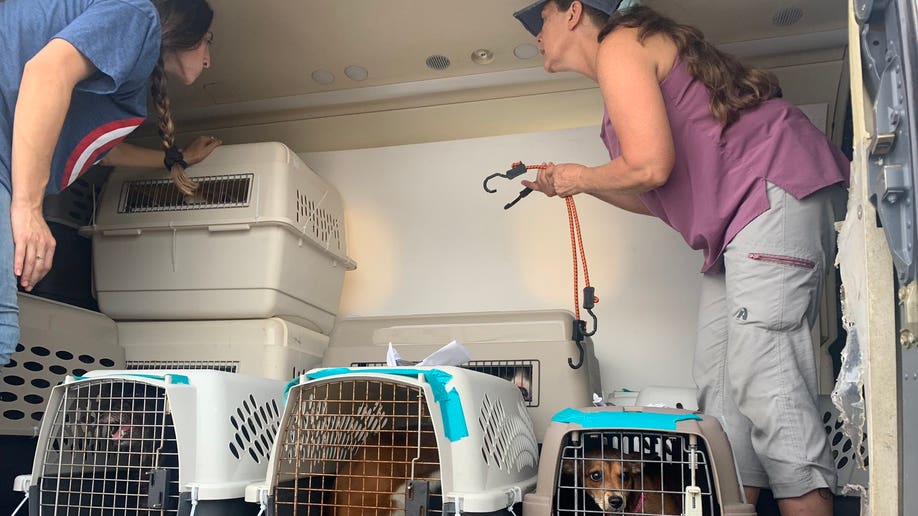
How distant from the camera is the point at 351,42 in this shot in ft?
6.35

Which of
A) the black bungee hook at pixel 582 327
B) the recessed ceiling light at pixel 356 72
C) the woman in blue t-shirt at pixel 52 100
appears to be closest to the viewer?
the woman in blue t-shirt at pixel 52 100

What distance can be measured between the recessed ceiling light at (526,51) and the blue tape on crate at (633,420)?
3.54 ft

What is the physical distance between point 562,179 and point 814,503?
71 centimetres

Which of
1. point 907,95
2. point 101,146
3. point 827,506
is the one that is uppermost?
point 101,146

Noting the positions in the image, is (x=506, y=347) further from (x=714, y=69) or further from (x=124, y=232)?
(x=124, y=232)

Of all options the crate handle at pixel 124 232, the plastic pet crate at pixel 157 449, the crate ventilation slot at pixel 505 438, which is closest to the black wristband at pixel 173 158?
the crate handle at pixel 124 232

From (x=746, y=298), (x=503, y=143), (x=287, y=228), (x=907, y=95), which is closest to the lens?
(x=907, y=95)

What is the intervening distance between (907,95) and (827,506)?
752mm

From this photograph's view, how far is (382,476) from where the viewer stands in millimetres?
1257

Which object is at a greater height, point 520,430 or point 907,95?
point 907,95

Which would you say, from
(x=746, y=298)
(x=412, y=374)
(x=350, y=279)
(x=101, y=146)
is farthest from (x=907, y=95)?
(x=350, y=279)

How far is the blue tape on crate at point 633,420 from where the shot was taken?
115cm

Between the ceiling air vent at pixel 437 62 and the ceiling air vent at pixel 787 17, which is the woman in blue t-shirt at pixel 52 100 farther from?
the ceiling air vent at pixel 787 17

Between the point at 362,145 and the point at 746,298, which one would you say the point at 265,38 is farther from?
the point at 746,298
